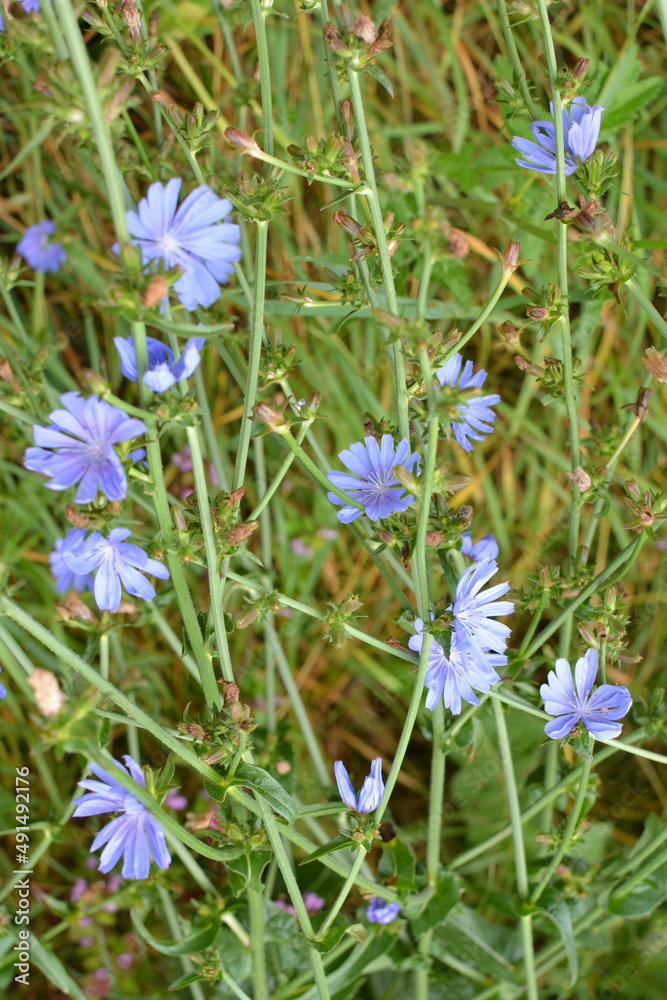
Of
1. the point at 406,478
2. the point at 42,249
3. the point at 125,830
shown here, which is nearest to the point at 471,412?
the point at 406,478

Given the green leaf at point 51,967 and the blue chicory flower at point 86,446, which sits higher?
the blue chicory flower at point 86,446

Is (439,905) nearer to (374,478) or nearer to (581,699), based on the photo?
(581,699)

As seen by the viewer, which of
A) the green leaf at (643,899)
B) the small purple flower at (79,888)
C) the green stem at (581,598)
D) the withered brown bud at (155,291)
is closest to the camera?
the withered brown bud at (155,291)

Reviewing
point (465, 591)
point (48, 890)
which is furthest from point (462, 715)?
point (48, 890)

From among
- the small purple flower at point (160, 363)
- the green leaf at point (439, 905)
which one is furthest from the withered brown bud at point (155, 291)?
the green leaf at point (439, 905)

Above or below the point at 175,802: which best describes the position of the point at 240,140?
above

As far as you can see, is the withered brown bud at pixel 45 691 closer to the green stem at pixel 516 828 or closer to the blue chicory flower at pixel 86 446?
the blue chicory flower at pixel 86 446
